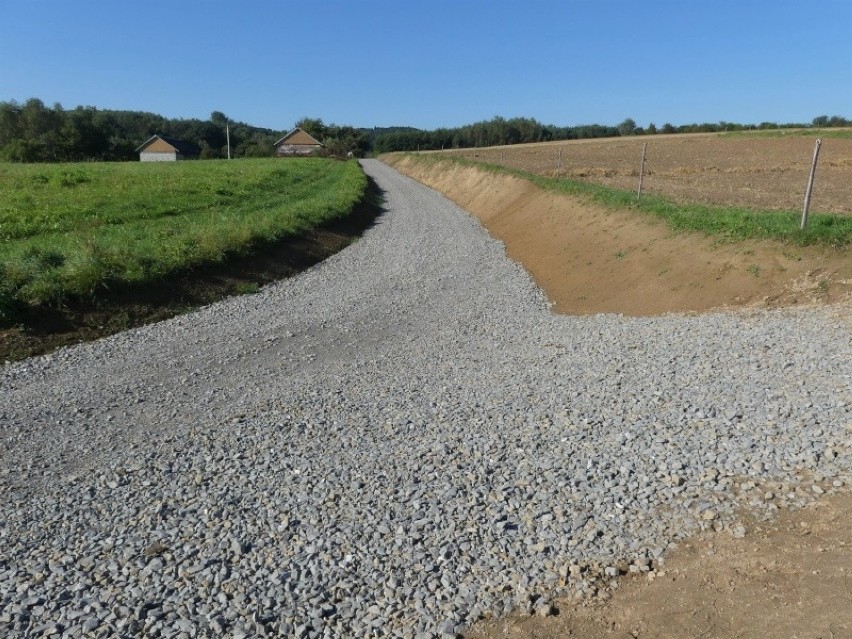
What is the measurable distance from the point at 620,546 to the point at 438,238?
2231 centimetres

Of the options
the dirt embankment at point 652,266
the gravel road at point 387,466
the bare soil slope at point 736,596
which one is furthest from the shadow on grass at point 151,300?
the bare soil slope at point 736,596

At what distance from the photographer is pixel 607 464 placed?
21.8 feet

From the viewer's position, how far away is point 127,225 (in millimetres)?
20875

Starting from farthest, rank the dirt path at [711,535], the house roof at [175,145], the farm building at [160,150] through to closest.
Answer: the house roof at [175,145]
the farm building at [160,150]
the dirt path at [711,535]

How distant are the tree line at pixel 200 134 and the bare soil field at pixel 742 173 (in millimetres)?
48918

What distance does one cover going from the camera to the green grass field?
13.1 metres

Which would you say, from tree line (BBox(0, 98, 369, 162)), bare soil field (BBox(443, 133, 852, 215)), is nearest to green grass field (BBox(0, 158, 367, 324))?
bare soil field (BBox(443, 133, 852, 215))

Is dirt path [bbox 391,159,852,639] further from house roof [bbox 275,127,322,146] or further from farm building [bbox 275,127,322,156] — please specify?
house roof [bbox 275,127,322,146]

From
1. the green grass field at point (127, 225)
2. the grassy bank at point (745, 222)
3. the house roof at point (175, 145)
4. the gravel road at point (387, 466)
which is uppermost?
the house roof at point (175, 145)

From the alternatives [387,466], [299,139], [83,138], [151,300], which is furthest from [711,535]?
[299,139]

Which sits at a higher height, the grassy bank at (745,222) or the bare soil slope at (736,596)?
the grassy bank at (745,222)

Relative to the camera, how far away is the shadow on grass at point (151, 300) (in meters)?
11.6

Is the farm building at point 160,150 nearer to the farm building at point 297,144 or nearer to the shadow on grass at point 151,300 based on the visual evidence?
the farm building at point 297,144

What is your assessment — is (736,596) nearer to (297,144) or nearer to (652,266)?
(652,266)
